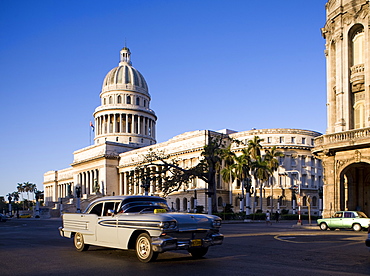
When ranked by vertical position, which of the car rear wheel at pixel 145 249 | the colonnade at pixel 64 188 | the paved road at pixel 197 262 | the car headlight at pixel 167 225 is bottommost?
the colonnade at pixel 64 188

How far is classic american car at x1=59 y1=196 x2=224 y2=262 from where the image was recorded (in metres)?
11.3

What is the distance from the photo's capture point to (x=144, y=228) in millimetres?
11562

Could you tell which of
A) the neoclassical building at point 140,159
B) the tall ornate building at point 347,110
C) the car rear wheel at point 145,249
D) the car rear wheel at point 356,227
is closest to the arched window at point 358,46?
the tall ornate building at point 347,110

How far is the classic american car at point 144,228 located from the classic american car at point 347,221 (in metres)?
18.5

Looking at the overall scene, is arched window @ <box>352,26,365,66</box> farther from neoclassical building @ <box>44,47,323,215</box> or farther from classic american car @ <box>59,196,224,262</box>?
neoclassical building @ <box>44,47,323,215</box>

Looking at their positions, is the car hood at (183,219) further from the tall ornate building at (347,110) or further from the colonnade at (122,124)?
the colonnade at (122,124)

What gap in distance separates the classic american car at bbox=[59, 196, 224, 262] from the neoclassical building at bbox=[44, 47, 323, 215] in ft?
157

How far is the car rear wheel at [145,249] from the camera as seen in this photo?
11430mm

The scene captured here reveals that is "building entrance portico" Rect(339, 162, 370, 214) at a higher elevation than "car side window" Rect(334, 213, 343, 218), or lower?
higher

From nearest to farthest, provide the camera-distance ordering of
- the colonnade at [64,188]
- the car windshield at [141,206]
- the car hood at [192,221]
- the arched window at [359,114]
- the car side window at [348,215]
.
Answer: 1. the car hood at [192,221]
2. the car windshield at [141,206]
3. the car side window at [348,215]
4. the arched window at [359,114]
5. the colonnade at [64,188]

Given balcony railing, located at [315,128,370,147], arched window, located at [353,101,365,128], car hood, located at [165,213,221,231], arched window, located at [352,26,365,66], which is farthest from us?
arched window, located at [352,26,365,66]

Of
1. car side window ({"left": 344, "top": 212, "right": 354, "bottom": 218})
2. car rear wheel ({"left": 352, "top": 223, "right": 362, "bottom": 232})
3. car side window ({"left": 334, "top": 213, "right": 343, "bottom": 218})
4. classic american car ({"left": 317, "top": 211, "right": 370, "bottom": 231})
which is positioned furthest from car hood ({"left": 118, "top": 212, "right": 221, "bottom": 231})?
car side window ({"left": 334, "top": 213, "right": 343, "bottom": 218})

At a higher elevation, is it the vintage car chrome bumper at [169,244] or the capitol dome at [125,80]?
the capitol dome at [125,80]

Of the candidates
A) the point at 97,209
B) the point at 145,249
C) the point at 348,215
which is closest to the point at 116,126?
the point at 348,215
